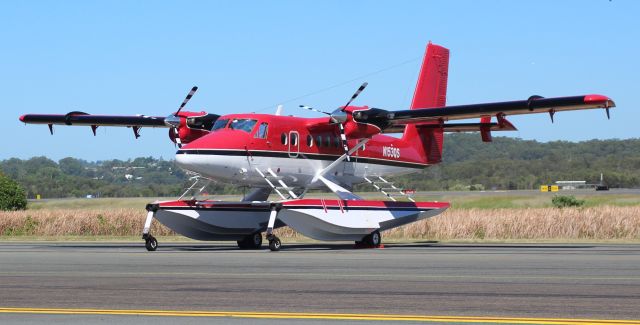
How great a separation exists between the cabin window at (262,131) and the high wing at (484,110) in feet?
8.89

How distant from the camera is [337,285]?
14727mm

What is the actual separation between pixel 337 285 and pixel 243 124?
43.6 ft

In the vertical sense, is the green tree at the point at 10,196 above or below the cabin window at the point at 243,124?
below

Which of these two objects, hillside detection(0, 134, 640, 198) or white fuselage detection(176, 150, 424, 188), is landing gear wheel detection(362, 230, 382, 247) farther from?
hillside detection(0, 134, 640, 198)

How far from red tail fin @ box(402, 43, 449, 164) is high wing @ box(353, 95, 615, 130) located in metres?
3.98

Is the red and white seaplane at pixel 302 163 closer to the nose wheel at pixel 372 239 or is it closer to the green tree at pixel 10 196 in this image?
the nose wheel at pixel 372 239

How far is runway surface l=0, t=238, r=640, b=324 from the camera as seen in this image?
11.8m

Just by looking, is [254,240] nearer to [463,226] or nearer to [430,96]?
[430,96]

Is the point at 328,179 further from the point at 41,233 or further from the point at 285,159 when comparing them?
the point at 41,233

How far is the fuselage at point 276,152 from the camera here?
26.5m

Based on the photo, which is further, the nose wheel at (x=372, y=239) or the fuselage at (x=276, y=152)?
the nose wheel at (x=372, y=239)

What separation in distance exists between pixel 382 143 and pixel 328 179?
3235 mm

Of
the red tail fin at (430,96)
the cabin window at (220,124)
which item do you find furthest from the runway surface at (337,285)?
the red tail fin at (430,96)

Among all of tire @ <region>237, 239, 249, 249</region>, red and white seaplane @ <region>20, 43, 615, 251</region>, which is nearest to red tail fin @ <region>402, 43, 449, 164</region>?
red and white seaplane @ <region>20, 43, 615, 251</region>
